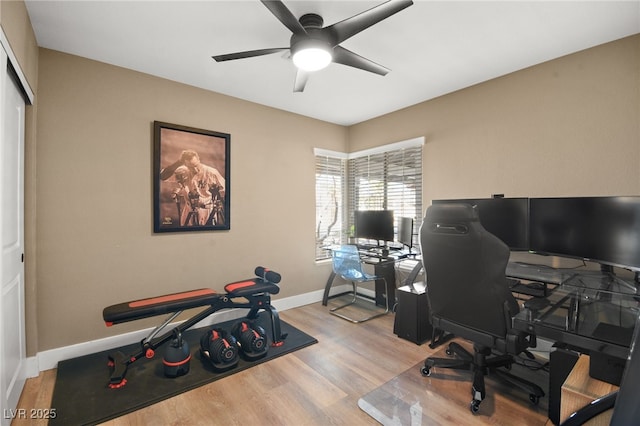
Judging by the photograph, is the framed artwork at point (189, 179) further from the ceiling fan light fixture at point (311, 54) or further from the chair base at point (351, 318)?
the chair base at point (351, 318)

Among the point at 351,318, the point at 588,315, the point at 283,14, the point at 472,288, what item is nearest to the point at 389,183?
the point at 351,318

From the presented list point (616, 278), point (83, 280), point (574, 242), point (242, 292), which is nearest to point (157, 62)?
point (83, 280)

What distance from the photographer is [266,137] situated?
3.86 metres

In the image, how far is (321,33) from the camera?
1941 mm

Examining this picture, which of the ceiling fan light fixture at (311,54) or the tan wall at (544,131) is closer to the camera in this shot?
the ceiling fan light fixture at (311,54)

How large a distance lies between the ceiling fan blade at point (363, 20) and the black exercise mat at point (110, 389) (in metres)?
2.62

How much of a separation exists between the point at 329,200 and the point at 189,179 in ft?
6.94

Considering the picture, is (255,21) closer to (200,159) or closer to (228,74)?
(228,74)

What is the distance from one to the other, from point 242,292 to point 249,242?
1032mm

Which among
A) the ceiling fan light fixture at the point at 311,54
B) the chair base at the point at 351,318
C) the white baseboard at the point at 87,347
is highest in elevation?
the ceiling fan light fixture at the point at 311,54

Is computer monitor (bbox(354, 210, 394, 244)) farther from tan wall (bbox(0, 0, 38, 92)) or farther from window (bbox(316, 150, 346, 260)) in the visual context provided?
tan wall (bbox(0, 0, 38, 92))

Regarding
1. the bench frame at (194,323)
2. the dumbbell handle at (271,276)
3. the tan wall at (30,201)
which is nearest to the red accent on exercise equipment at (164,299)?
the bench frame at (194,323)

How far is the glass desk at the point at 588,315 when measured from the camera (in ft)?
4.91

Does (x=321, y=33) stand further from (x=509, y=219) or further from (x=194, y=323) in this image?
(x=194, y=323)
